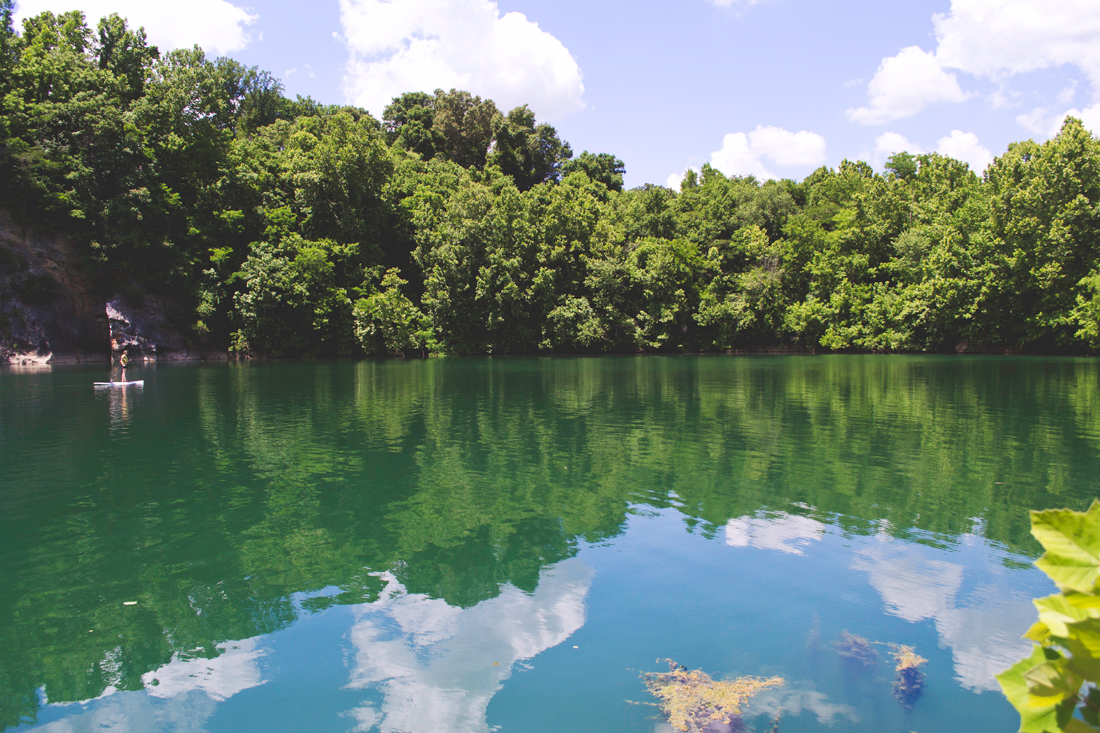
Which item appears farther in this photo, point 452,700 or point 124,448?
point 124,448

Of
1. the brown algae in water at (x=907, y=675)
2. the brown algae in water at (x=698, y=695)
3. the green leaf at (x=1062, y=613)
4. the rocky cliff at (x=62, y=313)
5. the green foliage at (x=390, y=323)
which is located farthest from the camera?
the green foliage at (x=390, y=323)

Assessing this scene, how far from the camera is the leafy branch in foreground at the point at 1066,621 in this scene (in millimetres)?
1533

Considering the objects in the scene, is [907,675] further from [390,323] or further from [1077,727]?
[390,323]

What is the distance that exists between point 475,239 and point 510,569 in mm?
57329

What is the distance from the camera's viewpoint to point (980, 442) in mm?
16703

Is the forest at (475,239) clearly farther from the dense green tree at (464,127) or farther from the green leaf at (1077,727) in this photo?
the green leaf at (1077,727)

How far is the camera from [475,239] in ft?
210

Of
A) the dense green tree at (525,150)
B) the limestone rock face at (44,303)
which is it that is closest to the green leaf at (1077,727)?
the limestone rock face at (44,303)

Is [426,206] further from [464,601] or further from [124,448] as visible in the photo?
[464,601]

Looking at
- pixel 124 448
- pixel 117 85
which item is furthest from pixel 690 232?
pixel 124 448

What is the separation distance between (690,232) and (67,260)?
5923cm

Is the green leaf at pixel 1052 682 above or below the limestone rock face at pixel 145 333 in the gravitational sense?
below

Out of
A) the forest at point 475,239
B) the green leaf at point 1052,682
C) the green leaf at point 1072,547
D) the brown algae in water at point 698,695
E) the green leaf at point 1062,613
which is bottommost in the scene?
the brown algae in water at point 698,695

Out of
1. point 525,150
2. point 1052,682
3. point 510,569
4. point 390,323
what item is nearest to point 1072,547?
point 1052,682
